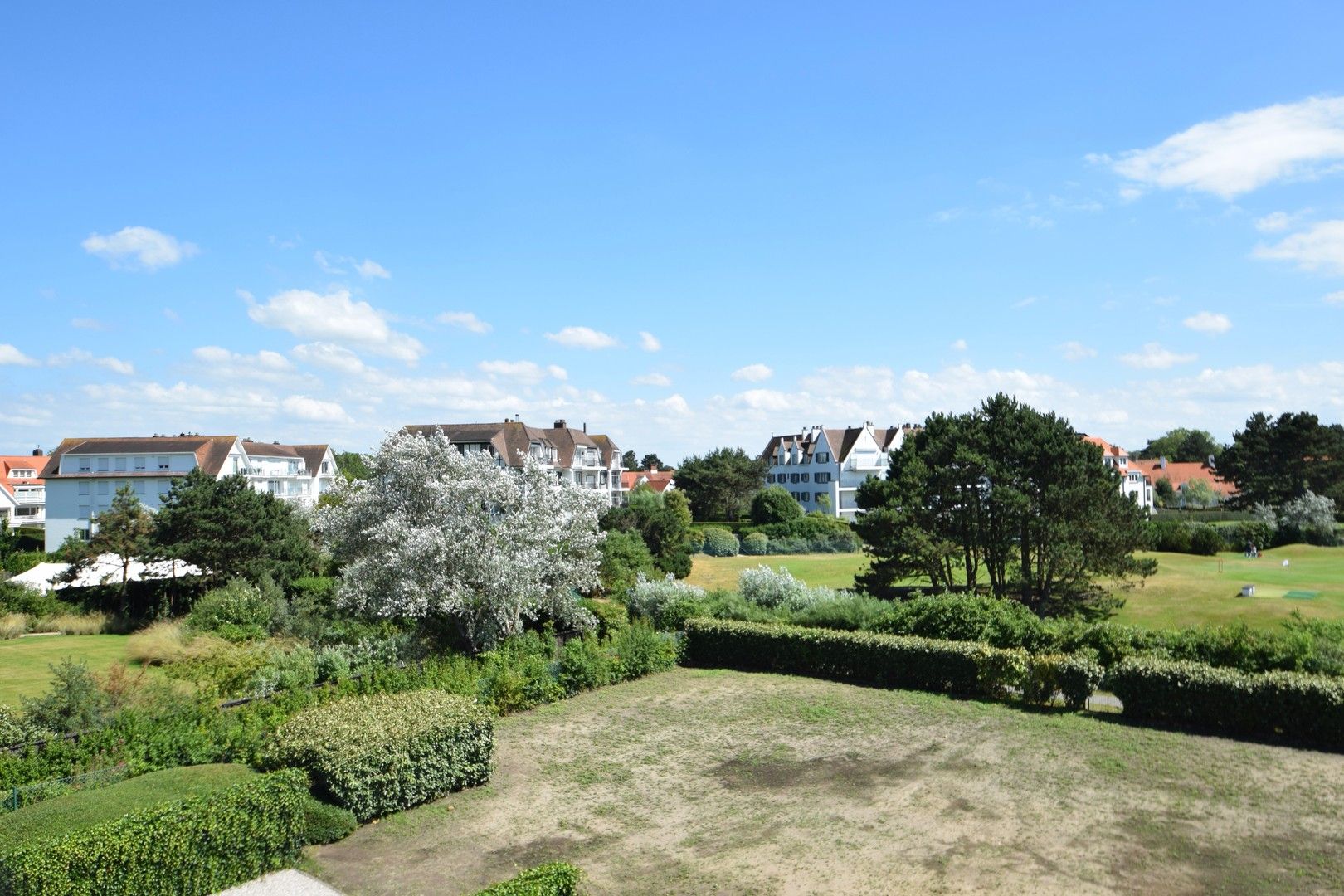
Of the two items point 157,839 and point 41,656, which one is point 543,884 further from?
point 41,656

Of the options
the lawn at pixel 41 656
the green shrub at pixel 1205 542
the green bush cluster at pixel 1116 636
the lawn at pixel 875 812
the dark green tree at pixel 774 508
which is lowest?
the lawn at pixel 41 656

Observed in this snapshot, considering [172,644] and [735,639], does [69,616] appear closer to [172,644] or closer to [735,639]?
[172,644]

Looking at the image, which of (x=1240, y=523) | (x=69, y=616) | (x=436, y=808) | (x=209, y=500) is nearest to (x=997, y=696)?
(x=436, y=808)

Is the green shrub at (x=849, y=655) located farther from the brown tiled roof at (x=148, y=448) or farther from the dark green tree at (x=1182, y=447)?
the dark green tree at (x=1182, y=447)

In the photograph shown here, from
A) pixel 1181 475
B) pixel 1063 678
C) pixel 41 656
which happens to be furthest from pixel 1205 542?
pixel 41 656

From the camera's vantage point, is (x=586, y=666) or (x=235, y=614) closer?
(x=586, y=666)

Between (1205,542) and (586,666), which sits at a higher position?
(1205,542)

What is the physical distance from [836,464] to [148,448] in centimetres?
6032

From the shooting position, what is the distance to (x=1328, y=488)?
7238 cm

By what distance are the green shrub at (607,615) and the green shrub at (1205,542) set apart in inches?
1732

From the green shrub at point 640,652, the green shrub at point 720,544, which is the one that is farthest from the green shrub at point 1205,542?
the green shrub at point 640,652

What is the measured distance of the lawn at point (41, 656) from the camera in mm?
24969

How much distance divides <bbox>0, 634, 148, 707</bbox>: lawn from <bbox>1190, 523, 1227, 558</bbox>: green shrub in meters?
60.2

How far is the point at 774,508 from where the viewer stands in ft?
250
